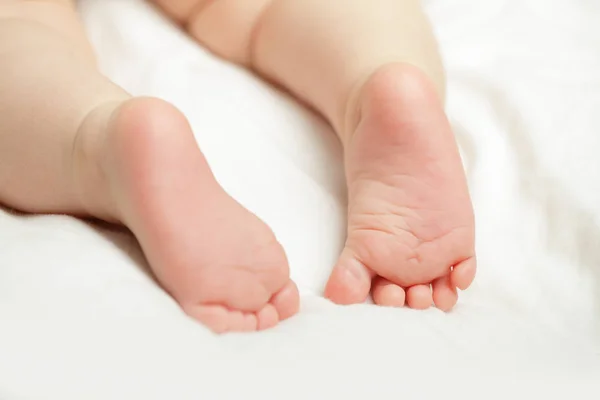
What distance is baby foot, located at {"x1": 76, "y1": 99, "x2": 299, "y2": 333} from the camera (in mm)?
471

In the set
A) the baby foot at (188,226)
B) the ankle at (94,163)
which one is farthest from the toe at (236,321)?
the ankle at (94,163)

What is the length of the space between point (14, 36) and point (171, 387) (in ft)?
1.19

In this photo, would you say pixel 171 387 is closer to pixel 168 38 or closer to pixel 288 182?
pixel 288 182

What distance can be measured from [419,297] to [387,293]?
0.02m

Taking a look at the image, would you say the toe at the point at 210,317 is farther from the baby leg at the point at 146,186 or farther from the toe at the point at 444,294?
the toe at the point at 444,294

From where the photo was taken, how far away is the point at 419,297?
1.83ft

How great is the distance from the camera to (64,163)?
0.54 metres

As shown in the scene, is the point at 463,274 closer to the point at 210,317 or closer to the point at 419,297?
the point at 419,297

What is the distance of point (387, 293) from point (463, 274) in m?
0.06

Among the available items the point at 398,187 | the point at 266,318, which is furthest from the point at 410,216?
the point at 266,318

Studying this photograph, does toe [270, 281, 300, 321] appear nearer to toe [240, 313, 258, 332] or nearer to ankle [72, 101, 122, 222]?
toe [240, 313, 258, 332]

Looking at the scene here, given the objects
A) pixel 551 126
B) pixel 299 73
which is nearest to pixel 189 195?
pixel 299 73

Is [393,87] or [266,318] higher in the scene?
[393,87]

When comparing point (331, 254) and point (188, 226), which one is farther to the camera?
point (331, 254)
